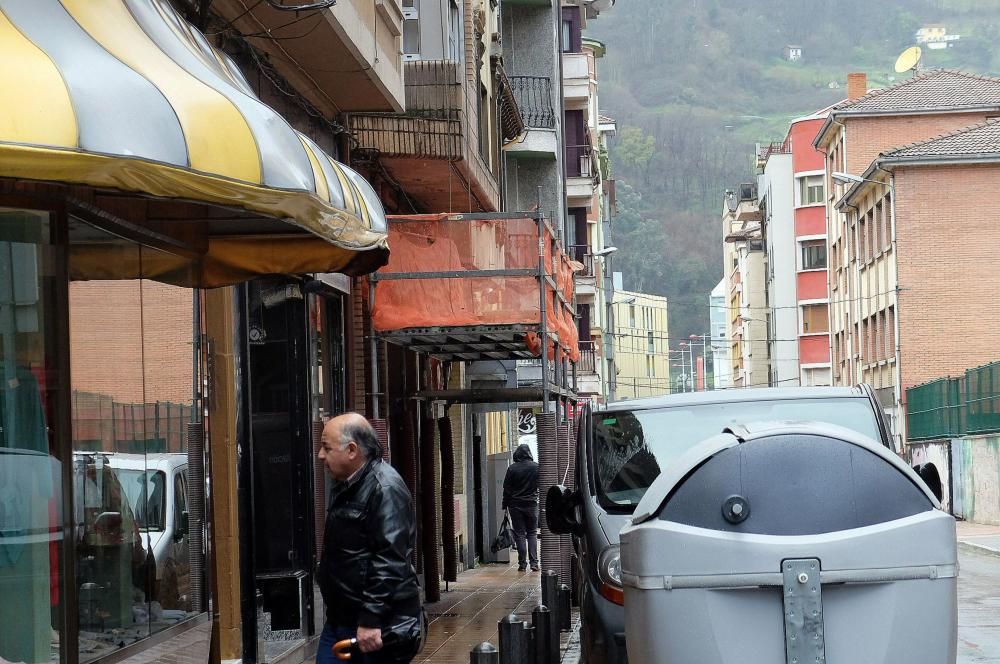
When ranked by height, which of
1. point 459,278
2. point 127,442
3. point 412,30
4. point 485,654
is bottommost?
point 485,654

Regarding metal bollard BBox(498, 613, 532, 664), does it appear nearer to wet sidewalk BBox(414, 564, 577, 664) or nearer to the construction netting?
wet sidewalk BBox(414, 564, 577, 664)

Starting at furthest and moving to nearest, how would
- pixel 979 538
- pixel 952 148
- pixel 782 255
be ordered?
pixel 782 255 < pixel 952 148 < pixel 979 538

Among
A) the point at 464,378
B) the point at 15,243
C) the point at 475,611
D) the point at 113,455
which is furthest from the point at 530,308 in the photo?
the point at 464,378

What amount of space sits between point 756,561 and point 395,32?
9602 mm

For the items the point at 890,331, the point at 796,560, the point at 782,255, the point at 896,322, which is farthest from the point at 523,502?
the point at 782,255

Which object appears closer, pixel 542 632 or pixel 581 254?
pixel 542 632

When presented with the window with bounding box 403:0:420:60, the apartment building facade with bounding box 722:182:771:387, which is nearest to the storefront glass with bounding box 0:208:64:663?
the window with bounding box 403:0:420:60

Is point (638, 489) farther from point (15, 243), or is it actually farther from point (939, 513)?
point (15, 243)

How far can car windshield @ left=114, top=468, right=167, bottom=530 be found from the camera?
26.5ft

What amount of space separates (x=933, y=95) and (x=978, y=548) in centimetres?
4016

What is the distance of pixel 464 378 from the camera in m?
28.6

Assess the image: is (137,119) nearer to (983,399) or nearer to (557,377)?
(557,377)

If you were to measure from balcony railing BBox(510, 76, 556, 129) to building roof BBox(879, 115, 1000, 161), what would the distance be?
644 inches

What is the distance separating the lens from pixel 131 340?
8430mm
